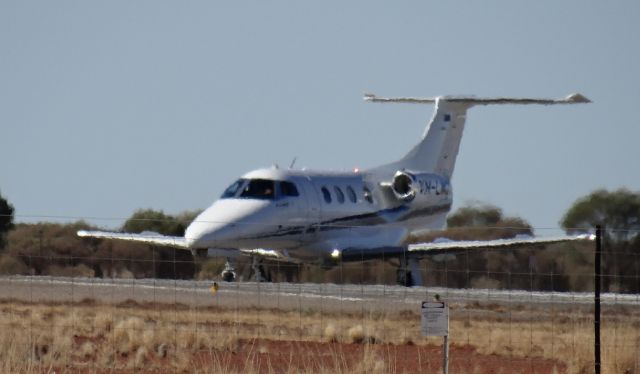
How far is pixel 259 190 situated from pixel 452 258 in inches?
252

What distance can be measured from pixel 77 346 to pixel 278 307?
9.39m

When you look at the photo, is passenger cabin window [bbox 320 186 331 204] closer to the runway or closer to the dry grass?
the runway

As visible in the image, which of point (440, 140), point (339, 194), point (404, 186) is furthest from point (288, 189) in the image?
point (440, 140)

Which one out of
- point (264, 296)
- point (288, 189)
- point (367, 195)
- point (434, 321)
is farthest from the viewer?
point (367, 195)

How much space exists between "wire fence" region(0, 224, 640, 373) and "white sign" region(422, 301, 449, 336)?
2.11 metres

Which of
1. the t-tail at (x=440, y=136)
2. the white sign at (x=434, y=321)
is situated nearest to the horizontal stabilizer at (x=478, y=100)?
the t-tail at (x=440, y=136)

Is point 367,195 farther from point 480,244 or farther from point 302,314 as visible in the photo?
point 302,314

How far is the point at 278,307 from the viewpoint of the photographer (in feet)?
104

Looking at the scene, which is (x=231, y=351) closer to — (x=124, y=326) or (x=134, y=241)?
(x=124, y=326)

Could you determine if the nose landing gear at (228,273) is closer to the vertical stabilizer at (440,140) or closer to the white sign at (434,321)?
the vertical stabilizer at (440,140)

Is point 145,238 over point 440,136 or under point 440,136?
under

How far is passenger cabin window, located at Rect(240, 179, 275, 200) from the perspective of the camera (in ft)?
132

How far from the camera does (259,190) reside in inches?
1590

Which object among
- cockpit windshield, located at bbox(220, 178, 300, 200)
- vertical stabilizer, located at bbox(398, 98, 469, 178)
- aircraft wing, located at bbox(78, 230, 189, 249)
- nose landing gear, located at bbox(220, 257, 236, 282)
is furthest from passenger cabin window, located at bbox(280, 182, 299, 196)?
vertical stabilizer, located at bbox(398, 98, 469, 178)
